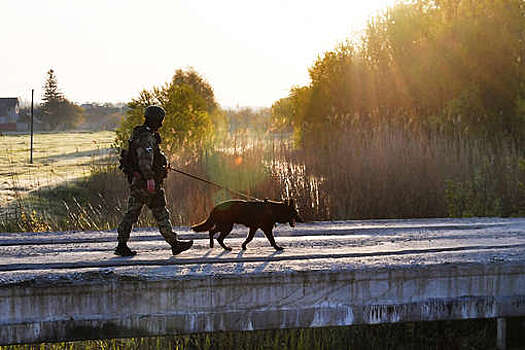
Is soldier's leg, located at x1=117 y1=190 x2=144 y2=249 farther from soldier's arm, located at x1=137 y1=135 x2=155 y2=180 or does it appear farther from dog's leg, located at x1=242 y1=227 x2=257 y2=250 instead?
dog's leg, located at x1=242 y1=227 x2=257 y2=250

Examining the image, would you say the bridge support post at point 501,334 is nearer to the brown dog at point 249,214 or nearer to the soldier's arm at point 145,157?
the brown dog at point 249,214

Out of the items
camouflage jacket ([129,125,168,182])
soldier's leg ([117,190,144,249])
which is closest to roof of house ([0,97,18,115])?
soldier's leg ([117,190,144,249])

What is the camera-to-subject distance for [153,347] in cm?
468

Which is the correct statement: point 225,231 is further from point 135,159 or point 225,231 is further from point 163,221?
point 135,159

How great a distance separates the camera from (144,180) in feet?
13.0

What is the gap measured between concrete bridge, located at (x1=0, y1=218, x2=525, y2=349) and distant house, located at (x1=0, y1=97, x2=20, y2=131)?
51.1 metres

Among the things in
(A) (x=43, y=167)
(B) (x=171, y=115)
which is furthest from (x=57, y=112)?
(B) (x=171, y=115)

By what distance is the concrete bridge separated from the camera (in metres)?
3.45

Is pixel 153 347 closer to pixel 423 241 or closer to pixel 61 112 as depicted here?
pixel 423 241

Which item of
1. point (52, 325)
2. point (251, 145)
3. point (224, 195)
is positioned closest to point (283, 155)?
point (251, 145)

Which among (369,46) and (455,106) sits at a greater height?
(369,46)

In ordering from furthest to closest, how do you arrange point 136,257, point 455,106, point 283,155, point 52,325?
point 455,106 < point 283,155 < point 136,257 < point 52,325

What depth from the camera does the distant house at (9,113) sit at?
168 feet

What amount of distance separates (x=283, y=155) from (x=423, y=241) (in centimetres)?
447
